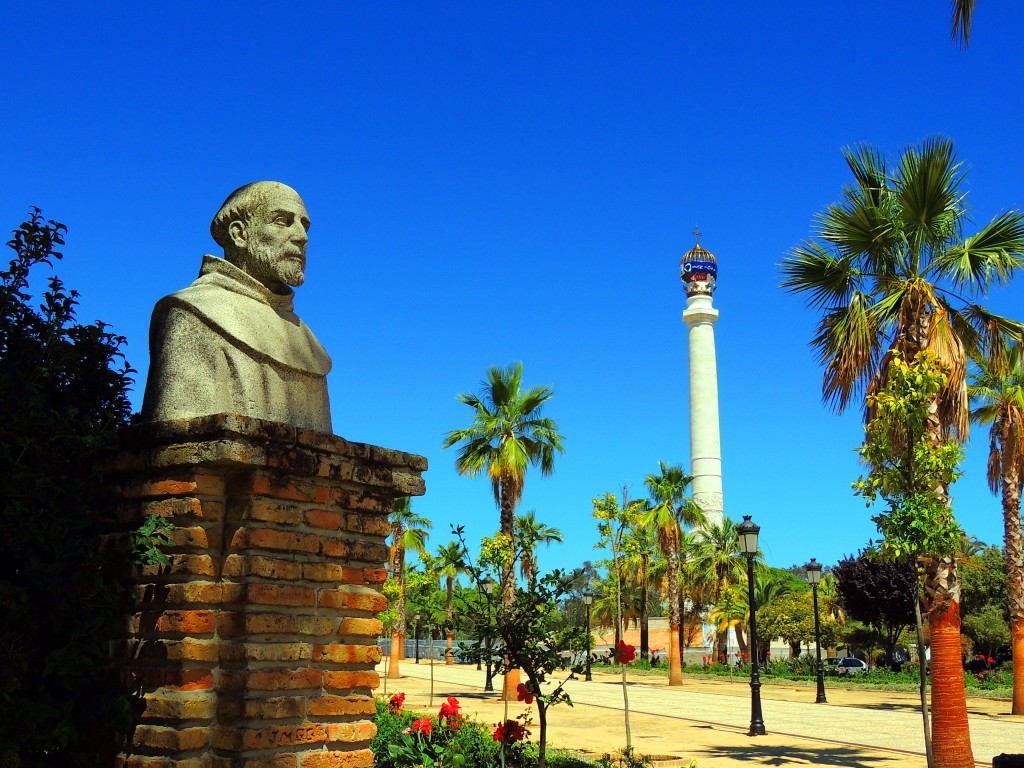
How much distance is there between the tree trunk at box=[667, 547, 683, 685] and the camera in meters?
35.5

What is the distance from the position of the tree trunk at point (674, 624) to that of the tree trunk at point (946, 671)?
24.0m

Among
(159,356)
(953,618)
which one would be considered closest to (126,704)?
(159,356)

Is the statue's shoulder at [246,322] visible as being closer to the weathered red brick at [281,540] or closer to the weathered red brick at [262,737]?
the weathered red brick at [281,540]

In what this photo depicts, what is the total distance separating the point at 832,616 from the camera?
54.0 meters

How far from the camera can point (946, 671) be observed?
12.1 meters

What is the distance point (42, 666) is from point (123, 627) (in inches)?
11.3

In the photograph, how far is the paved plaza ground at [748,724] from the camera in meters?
14.8

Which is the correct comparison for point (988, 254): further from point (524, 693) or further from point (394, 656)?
point (394, 656)

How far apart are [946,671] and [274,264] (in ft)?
36.7

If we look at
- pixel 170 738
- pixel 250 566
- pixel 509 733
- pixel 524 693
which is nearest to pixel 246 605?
pixel 250 566

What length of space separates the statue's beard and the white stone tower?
6938 centimetres

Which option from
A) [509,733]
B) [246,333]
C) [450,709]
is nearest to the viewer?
[246,333]

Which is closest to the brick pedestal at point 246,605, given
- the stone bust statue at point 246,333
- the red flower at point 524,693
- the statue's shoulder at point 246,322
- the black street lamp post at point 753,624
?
the stone bust statue at point 246,333

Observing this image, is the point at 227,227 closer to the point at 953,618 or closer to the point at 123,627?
the point at 123,627
